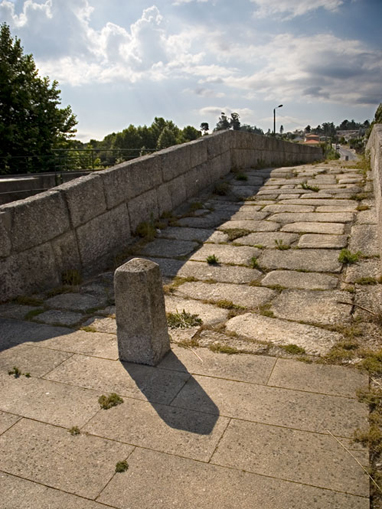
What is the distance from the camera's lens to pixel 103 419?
2.64m

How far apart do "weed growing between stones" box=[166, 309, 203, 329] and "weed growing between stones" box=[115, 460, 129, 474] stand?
5.37ft

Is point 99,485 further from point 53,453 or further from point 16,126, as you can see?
point 16,126

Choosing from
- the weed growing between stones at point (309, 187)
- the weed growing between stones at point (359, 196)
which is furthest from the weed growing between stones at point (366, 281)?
the weed growing between stones at point (309, 187)

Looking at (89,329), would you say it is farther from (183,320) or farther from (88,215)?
(88,215)

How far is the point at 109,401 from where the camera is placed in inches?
110

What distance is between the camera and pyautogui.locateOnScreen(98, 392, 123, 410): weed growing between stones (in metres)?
2.76

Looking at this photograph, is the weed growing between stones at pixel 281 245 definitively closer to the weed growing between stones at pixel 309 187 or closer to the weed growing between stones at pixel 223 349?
the weed growing between stones at pixel 223 349

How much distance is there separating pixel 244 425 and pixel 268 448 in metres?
0.22

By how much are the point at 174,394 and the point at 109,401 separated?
0.40 metres

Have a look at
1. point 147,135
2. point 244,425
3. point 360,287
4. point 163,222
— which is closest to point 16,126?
point 163,222

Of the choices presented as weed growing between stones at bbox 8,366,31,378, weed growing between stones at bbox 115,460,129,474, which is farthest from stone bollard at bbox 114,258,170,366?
weed growing between stones at bbox 115,460,129,474

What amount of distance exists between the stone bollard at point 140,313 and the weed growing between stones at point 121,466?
3.30ft

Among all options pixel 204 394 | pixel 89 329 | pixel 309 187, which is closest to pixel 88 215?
pixel 89 329

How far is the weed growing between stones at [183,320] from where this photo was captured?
3863 millimetres
